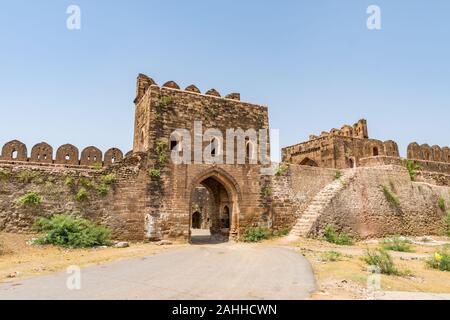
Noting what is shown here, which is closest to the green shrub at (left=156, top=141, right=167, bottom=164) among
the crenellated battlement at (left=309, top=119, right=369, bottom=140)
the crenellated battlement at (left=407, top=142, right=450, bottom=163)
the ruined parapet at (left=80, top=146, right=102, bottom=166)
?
the ruined parapet at (left=80, top=146, right=102, bottom=166)

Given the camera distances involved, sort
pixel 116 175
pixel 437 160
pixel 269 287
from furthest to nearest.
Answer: pixel 437 160 < pixel 116 175 < pixel 269 287

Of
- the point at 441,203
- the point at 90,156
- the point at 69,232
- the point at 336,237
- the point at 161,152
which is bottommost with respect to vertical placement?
the point at 336,237

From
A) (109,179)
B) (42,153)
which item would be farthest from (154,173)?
(42,153)

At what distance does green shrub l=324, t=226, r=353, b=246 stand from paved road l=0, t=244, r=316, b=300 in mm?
6439

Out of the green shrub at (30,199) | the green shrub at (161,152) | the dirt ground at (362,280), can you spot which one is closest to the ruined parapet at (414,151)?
the dirt ground at (362,280)

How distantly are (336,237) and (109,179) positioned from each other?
34.3 ft

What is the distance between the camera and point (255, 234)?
14.7 metres

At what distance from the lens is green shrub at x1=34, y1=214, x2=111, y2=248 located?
10570mm

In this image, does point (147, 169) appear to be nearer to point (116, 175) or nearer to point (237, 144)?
point (116, 175)

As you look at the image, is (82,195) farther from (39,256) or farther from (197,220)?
(197,220)

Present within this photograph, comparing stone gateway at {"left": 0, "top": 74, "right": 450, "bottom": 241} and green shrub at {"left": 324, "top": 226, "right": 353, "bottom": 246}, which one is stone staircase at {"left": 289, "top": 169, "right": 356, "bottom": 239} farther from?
green shrub at {"left": 324, "top": 226, "right": 353, "bottom": 246}

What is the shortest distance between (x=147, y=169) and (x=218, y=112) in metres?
4.40

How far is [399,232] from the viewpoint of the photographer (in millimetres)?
17094
